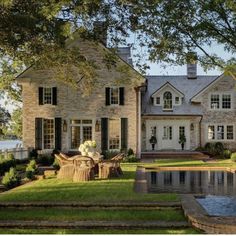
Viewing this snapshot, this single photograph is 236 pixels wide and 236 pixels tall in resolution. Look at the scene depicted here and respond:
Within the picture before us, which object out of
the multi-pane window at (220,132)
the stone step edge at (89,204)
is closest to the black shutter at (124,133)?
the multi-pane window at (220,132)

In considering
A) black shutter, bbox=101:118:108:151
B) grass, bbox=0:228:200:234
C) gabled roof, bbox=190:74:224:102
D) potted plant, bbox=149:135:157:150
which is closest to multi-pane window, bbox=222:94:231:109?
gabled roof, bbox=190:74:224:102

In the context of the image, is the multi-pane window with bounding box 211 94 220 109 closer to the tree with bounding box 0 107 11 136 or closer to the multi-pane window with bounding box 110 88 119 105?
the multi-pane window with bounding box 110 88 119 105

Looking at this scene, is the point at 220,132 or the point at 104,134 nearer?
the point at 104,134

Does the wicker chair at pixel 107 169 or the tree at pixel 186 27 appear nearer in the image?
the tree at pixel 186 27

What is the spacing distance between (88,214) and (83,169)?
22.2ft

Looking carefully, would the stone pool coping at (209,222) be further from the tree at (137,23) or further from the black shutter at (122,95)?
the black shutter at (122,95)

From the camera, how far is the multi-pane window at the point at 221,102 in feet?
128

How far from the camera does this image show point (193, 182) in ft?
63.1

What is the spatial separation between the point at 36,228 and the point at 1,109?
39250 millimetres

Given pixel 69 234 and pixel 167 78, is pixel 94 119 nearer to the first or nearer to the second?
pixel 167 78

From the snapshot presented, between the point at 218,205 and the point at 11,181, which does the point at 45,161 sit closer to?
the point at 11,181

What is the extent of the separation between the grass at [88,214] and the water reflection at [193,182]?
439 centimetres

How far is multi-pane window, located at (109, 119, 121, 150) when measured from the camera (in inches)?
1350

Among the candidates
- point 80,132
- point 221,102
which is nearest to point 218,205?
point 80,132
